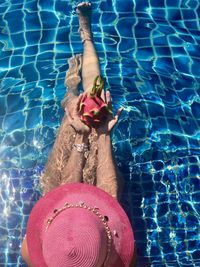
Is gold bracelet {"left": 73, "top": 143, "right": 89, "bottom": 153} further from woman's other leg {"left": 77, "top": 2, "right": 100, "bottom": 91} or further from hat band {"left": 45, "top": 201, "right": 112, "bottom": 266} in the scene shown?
woman's other leg {"left": 77, "top": 2, "right": 100, "bottom": 91}

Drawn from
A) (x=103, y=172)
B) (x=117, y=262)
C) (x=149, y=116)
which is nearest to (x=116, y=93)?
(x=149, y=116)

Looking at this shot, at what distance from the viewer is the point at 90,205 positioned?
120 inches

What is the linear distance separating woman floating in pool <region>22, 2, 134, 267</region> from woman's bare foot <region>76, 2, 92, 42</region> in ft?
3.74

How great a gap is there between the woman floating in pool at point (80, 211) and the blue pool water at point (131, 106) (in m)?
0.64

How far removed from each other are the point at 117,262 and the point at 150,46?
3.33 metres

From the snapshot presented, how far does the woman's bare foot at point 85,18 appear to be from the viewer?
5238 mm

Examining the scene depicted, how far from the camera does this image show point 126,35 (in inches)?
232

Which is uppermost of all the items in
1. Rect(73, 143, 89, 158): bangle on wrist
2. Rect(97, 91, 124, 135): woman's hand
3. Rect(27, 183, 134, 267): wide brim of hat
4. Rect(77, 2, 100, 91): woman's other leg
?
Rect(77, 2, 100, 91): woman's other leg

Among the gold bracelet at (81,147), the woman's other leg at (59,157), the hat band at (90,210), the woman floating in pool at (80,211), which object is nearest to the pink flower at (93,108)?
the woman floating in pool at (80,211)

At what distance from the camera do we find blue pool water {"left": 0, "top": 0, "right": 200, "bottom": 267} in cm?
446

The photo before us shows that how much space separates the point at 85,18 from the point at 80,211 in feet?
9.53

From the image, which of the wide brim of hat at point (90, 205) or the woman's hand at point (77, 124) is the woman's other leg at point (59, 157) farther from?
the wide brim of hat at point (90, 205)

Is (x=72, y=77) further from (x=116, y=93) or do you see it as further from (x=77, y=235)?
(x=77, y=235)

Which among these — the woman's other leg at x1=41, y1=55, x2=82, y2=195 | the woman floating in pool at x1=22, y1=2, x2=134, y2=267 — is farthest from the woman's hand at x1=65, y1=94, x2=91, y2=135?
the woman's other leg at x1=41, y1=55, x2=82, y2=195
